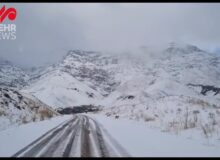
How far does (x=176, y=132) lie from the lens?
1545 centimetres

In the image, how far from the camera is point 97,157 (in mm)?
8734

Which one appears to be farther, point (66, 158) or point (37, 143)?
point (37, 143)

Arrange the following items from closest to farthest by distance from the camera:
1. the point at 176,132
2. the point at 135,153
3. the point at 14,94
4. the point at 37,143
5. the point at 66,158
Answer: the point at 66,158 → the point at 135,153 → the point at 37,143 → the point at 176,132 → the point at 14,94

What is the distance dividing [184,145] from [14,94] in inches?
1127

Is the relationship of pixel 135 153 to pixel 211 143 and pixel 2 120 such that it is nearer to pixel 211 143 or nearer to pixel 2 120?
pixel 211 143

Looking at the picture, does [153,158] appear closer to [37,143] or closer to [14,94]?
[37,143]

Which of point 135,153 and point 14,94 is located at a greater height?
point 14,94

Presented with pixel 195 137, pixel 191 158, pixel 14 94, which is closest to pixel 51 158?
pixel 191 158

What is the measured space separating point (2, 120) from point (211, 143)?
1648 centimetres

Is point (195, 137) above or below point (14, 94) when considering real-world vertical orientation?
below

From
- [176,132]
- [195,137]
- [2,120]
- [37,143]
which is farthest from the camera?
[2,120]

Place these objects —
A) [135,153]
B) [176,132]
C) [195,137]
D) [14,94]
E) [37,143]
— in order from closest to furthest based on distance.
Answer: [135,153] < [37,143] < [195,137] < [176,132] < [14,94]

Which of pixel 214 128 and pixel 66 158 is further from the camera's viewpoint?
pixel 214 128

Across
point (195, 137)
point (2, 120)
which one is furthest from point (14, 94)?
point (195, 137)
